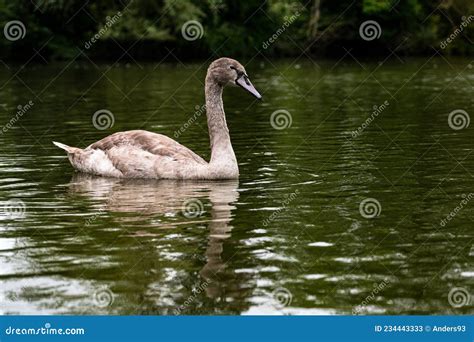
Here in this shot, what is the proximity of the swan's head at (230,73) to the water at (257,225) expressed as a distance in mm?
1655

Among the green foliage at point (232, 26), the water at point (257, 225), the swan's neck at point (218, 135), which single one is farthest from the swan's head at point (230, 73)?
the green foliage at point (232, 26)

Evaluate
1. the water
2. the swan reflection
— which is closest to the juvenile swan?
the swan reflection

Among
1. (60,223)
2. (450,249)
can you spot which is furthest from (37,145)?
(450,249)

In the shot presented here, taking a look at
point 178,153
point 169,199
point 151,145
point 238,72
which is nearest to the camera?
point 169,199

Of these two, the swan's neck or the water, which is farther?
the swan's neck

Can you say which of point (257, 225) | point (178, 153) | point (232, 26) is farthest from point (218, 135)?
point (232, 26)

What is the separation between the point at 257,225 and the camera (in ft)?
38.8

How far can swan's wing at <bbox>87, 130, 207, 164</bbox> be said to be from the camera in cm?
1564

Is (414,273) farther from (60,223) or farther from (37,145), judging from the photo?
(37,145)

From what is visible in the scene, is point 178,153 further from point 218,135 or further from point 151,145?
point 218,135

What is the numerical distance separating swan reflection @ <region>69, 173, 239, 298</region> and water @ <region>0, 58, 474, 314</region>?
0.03 meters

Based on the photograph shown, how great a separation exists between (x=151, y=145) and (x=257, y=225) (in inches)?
178

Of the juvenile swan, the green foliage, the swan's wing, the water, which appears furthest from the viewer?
the green foliage

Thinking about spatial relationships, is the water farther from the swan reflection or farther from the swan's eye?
the swan's eye
